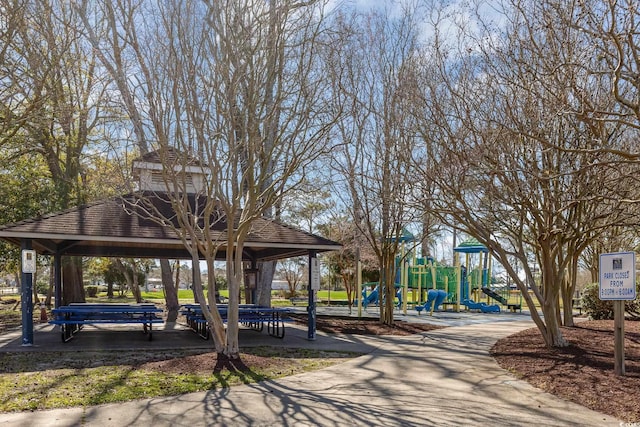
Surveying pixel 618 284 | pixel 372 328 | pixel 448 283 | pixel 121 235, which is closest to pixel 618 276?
pixel 618 284

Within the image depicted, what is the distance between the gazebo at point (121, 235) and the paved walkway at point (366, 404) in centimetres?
364

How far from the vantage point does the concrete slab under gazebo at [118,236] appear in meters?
11.5

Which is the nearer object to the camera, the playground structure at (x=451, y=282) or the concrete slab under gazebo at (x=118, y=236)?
the concrete slab under gazebo at (x=118, y=236)

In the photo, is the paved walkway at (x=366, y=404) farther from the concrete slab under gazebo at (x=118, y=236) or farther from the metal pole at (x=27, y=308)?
the metal pole at (x=27, y=308)

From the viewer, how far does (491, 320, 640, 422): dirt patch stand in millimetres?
6902

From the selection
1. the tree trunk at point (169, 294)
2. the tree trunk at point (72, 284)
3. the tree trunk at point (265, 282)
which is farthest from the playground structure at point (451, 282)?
the tree trunk at point (72, 284)

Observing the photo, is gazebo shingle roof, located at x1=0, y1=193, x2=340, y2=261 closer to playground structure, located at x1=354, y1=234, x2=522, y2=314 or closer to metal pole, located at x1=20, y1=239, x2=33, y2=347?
metal pole, located at x1=20, y1=239, x2=33, y2=347

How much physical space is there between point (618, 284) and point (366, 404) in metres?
4.25

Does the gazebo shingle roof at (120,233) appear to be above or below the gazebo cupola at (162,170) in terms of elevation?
below

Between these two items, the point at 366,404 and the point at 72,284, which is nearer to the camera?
the point at 366,404

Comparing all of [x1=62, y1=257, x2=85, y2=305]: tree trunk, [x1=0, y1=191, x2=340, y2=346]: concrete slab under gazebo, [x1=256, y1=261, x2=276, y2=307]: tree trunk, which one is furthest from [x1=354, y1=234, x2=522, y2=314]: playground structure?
[x1=62, y1=257, x2=85, y2=305]: tree trunk

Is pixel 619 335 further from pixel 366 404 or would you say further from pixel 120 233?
Result: pixel 120 233

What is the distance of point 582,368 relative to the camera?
8828mm

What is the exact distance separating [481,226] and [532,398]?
16.4 feet
